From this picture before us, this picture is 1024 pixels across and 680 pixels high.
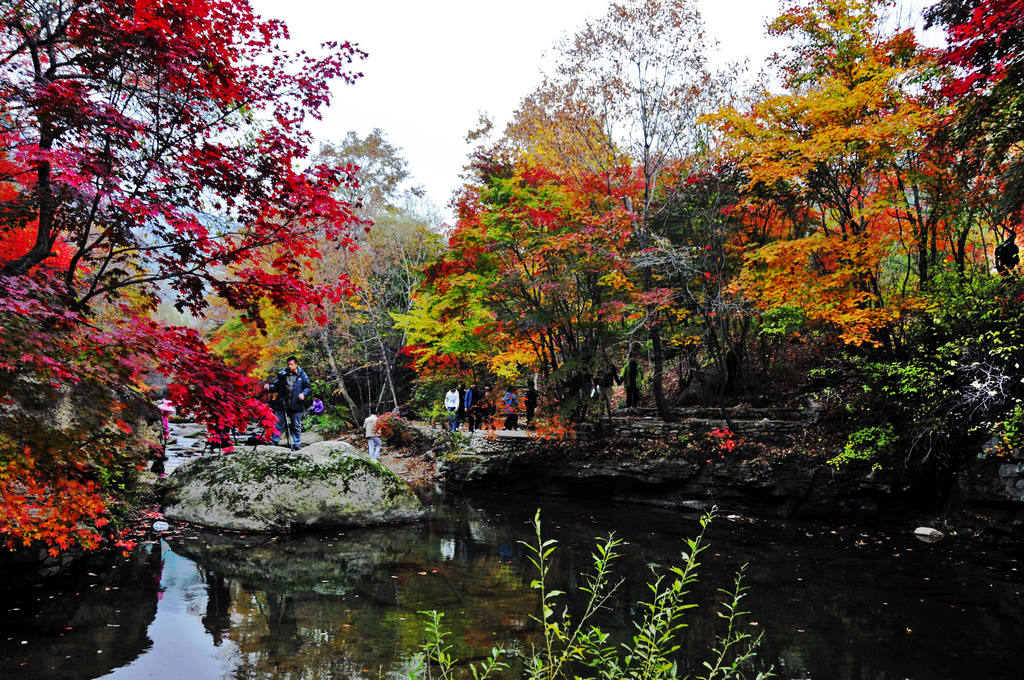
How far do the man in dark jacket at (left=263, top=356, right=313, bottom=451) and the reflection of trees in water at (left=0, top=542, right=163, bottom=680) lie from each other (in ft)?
16.0

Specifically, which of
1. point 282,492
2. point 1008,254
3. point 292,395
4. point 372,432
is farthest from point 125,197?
point 1008,254

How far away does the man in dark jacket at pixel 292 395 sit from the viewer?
10.8 meters

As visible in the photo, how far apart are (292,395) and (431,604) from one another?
23.2ft

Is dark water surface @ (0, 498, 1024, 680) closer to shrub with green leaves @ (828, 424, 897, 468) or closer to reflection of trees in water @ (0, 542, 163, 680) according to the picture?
reflection of trees in water @ (0, 542, 163, 680)

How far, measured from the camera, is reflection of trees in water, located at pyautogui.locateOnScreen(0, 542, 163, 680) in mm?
3809

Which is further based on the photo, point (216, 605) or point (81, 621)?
point (216, 605)

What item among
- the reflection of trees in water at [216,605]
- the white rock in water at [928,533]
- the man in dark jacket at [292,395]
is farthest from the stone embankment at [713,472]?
A: the reflection of trees in water at [216,605]

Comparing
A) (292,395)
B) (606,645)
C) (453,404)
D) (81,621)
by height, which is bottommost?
(606,645)

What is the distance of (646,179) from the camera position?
1213 centimetres

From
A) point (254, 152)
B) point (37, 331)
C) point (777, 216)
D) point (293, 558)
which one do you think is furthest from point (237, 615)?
point (777, 216)

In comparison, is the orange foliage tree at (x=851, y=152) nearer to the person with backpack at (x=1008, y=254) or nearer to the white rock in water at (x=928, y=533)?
the person with backpack at (x=1008, y=254)

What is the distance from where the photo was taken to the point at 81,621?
456 centimetres

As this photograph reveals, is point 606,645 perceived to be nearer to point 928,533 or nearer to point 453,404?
point 928,533

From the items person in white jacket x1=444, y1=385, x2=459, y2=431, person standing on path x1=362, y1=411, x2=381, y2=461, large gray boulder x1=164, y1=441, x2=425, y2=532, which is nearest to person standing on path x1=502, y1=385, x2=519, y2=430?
person in white jacket x1=444, y1=385, x2=459, y2=431
